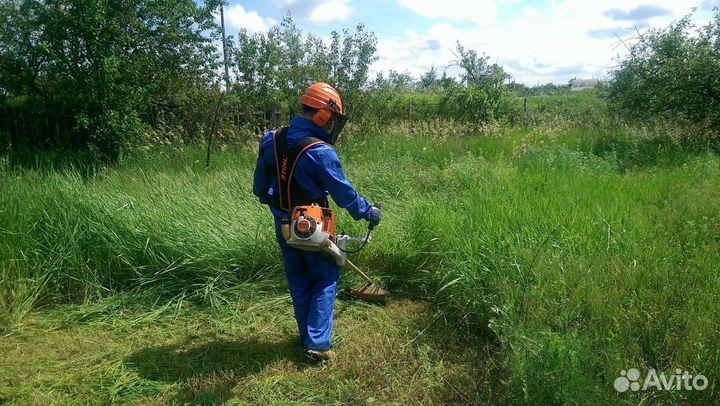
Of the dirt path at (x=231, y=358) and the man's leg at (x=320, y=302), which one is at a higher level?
the man's leg at (x=320, y=302)

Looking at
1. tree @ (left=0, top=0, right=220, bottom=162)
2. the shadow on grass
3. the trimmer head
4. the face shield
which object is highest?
tree @ (left=0, top=0, right=220, bottom=162)

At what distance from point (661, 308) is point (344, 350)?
204 centimetres

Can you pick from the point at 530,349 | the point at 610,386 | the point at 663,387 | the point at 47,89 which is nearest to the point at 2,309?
the point at 530,349

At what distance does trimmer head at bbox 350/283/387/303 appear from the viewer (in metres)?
4.04

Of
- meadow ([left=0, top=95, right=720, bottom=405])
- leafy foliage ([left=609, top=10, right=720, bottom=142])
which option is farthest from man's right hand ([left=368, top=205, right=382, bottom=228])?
leafy foliage ([left=609, top=10, right=720, bottom=142])

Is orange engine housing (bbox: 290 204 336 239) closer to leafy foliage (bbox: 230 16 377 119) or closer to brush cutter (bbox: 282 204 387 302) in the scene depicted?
brush cutter (bbox: 282 204 387 302)

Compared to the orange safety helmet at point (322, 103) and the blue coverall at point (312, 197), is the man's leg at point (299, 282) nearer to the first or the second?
the blue coverall at point (312, 197)

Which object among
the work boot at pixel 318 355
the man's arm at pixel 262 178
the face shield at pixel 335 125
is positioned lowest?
the work boot at pixel 318 355

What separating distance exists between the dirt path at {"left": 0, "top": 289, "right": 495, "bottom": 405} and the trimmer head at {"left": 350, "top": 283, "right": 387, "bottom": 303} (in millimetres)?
71

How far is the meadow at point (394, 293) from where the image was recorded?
2912mm

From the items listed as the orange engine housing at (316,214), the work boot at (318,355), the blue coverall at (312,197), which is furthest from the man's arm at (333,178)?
the work boot at (318,355)

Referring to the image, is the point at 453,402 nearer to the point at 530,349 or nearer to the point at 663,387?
the point at 530,349

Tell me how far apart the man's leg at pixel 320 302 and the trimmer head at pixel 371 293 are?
0.71 m

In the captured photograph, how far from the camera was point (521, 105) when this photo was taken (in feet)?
47.6
